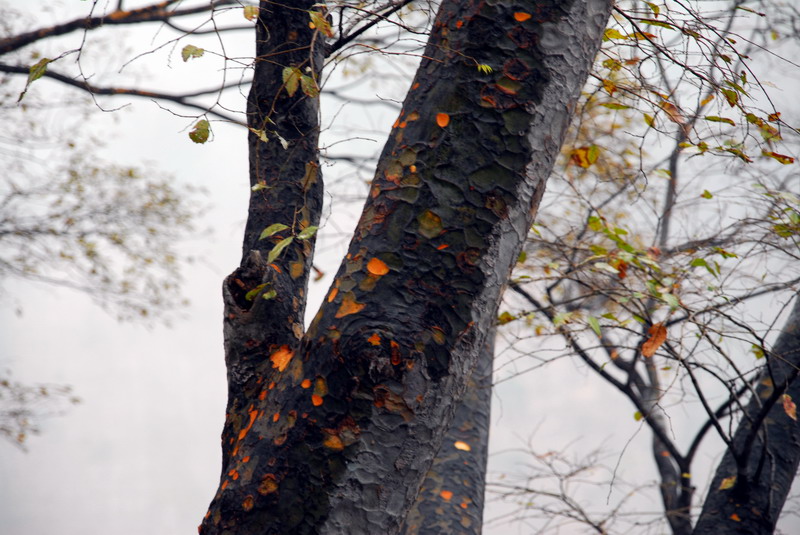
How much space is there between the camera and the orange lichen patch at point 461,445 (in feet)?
7.17

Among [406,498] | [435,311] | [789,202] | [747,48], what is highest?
[747,48]

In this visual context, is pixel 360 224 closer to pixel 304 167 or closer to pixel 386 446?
pixel 386 446

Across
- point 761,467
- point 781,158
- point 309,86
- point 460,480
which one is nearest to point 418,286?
point 309,86

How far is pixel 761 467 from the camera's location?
1832 mm

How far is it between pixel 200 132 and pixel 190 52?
0.16 meters

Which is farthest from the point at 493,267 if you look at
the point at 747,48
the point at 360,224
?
the point at 747,48

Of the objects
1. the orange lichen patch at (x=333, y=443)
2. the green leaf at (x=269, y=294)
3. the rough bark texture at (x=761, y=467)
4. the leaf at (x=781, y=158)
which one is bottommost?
the orange lichen patch at (x=333, y=443)

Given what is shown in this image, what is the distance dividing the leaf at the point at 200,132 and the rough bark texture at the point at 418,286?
37 cm

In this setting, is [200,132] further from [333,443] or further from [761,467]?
[761,467]

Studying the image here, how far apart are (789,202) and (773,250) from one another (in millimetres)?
495

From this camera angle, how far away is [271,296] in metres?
1.15

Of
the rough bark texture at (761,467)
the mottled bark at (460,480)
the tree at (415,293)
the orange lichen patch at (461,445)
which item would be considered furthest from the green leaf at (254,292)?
the rough bark texture at (761,467)

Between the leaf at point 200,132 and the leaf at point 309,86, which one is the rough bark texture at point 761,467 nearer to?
the leaf at point 309,86

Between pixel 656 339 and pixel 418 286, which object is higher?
pixel 656 339
